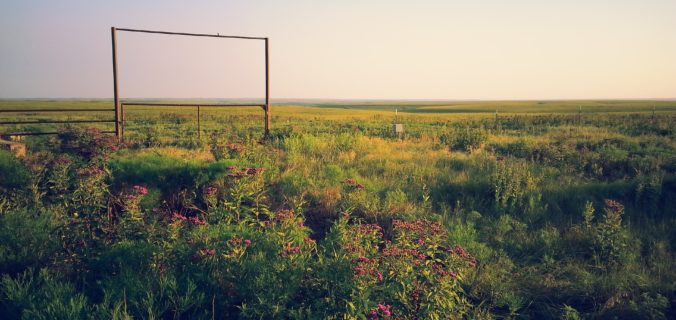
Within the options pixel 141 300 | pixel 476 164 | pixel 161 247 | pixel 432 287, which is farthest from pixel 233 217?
pixel 476 164

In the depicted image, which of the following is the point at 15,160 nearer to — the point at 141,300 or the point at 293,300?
the point at 141,300

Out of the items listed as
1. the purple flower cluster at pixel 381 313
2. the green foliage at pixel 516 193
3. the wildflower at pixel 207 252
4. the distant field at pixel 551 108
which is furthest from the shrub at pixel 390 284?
the distant field at pixel 551 108

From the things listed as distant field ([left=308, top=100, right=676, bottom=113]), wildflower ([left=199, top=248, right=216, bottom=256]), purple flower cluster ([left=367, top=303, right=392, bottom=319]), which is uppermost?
distant field ([left=308, top=100, right=676, bottom=113])

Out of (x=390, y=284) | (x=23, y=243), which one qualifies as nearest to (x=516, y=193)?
(x=390, y=284)

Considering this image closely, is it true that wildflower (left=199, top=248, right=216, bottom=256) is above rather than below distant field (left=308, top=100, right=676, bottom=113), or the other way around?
below

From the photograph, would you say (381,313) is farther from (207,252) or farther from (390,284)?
(207,252)

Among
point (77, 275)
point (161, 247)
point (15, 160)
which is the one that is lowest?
point (77, 275)

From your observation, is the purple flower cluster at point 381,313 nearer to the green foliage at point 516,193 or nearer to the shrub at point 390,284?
the shrub at point 390,284

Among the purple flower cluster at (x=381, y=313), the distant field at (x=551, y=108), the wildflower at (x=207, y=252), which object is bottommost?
the purple flower cluster at (x=381, y=313)

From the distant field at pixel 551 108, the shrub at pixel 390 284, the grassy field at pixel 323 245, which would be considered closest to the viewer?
the shrub at pixel 390 284

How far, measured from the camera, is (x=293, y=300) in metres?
4.18

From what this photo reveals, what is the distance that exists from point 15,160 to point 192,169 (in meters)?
3.11

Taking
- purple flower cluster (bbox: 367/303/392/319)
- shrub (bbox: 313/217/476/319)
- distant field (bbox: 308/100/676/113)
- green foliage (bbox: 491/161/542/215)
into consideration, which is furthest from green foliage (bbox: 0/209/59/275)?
distant field (bbox: 308/100/676/113)

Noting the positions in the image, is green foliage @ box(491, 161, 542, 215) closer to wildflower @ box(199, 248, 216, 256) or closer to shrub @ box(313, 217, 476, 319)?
shrub @ box(313, 217, 476, 319)
